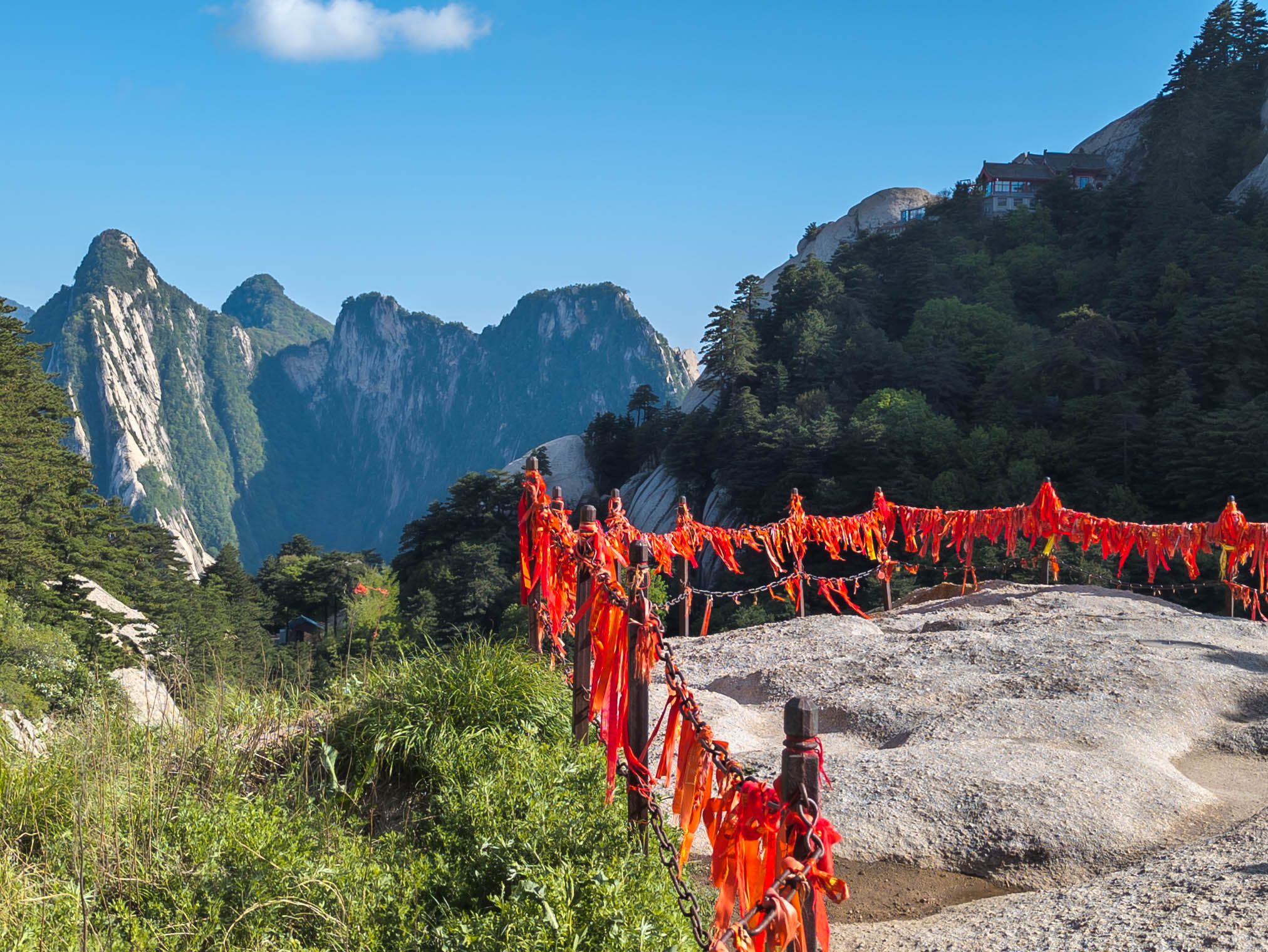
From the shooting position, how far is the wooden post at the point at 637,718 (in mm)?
4312

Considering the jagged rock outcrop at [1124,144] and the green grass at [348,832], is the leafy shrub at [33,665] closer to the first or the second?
the green grass at [348,832]

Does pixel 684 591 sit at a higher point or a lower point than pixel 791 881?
lower

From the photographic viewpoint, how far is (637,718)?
445 centimetres

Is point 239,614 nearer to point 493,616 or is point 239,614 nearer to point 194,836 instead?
point 493,616

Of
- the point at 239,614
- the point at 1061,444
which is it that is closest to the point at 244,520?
the point at 239,614

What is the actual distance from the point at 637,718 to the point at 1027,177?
72.8 m

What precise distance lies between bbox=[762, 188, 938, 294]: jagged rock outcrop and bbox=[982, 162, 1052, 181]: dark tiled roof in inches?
165

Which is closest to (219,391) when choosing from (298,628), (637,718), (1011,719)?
(298,628)

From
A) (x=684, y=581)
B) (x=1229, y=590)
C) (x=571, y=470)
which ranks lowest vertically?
(x=1229, y=590)

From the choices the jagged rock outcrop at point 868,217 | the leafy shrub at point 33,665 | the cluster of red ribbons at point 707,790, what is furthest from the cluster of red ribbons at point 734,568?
the jagged rock outcrop at point 868,217

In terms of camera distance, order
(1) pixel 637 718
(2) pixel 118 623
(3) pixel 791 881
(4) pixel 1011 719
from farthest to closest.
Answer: (2) pixel 118 623 < (4) pixel 1011 719 < (1) pixel 637 718 < (3) pixel 791 881

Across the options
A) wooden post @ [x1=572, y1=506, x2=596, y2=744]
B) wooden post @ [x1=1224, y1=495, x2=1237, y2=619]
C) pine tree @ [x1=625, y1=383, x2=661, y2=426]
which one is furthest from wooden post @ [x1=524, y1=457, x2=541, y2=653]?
pine tree @ [x1=625, y1=383, x2=661, y2=426]

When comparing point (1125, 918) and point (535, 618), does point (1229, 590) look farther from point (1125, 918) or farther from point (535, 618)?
point (535, 618)

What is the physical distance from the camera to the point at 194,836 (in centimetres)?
445
